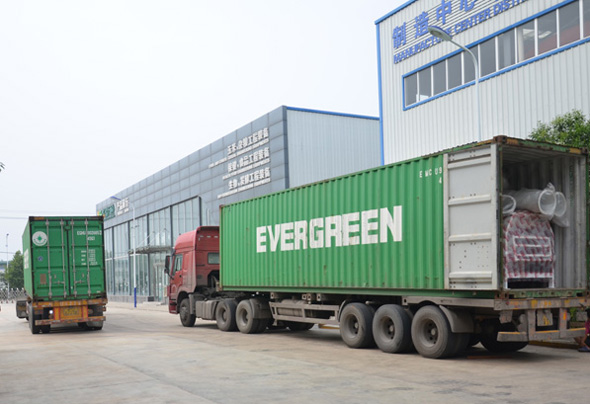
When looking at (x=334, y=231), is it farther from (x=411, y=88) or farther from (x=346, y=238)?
(x=411, y=88)

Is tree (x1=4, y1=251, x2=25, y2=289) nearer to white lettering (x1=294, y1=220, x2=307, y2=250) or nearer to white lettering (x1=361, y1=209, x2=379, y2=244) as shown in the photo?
white lettering (x1=294, y1=220, x2=307, y2=250)

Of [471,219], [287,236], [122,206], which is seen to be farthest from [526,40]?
[122,206]

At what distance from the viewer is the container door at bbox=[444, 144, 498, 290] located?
34.4 ft

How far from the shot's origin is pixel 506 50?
2173 centimetres

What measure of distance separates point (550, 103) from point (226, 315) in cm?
1169

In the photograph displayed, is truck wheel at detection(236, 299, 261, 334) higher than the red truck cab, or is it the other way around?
the red truck cab

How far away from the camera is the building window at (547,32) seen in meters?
20.0

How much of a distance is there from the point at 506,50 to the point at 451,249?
12772 millimetres

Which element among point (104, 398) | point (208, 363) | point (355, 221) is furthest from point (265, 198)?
point (104, 398)

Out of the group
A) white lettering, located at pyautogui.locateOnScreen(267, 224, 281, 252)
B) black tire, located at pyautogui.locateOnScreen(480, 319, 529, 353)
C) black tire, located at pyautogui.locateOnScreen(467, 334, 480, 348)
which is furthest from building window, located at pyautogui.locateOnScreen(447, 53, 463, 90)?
black tire, located at pyautogui.locateOnScreen(480, 319, 529, 353)

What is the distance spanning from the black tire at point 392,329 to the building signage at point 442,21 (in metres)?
13.2

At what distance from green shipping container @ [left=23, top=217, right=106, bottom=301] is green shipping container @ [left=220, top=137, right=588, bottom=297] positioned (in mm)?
7466

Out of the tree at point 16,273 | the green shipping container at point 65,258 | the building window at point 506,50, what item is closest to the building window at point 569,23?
the building window at point 506,50

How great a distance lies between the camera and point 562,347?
12953mm
